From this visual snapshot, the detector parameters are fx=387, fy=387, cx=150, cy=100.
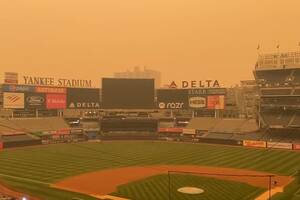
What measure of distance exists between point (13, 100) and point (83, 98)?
685 inches

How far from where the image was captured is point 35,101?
A: 91688 mm

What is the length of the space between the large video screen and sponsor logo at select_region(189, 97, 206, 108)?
10.9m

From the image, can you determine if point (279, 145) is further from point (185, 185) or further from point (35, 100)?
point (35, 100)

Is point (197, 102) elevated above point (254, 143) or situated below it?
above

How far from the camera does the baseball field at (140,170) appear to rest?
38281 mm

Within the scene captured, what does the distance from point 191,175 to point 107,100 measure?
175ft

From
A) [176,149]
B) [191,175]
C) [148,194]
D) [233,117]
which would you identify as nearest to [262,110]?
[233,117]

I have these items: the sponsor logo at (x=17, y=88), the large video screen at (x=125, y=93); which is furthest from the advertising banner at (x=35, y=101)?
the large video screen at (x=125, y=93)

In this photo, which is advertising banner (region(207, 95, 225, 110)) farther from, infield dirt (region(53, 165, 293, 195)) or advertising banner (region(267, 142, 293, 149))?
infield dirt (region(53, 165, 293, 195))

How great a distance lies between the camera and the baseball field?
38.3m

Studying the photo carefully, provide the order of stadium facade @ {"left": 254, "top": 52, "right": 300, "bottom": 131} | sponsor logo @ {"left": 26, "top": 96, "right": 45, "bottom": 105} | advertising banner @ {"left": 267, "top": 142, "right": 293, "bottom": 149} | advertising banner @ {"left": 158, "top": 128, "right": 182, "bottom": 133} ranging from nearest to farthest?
advertising banner @ {"left": 267, "top": 142, "right": 293, "bottom": 149} < stadium facade @ {"left": 254, "top": 52, "right": 300, "bottom": 131} < sponsor logo @ {"left": 26, "top": 96, "right": 45, "bottom": 105} < advertising banner @ {"left": 158, "top": 128, "right": 182, "bottom": 133}

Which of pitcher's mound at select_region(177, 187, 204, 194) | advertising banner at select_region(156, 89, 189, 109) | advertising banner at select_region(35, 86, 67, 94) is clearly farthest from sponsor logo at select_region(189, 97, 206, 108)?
pitcher's mound at select_region(177, 187, 204, 194)

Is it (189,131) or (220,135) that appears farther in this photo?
(189,131)

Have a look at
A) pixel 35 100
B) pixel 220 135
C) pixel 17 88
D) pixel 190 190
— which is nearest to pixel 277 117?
pixel 220 135
